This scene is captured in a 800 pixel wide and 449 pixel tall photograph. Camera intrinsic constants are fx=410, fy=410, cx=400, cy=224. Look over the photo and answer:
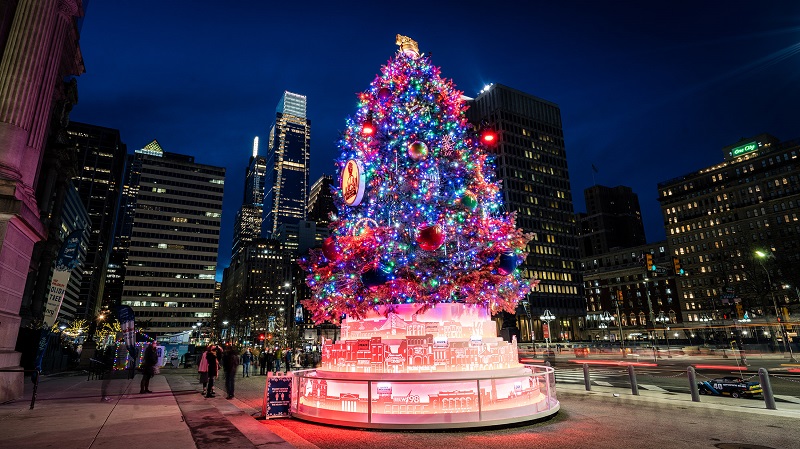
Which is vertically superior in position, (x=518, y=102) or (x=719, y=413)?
(x=518, y=102)

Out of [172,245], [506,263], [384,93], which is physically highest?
[172,245]

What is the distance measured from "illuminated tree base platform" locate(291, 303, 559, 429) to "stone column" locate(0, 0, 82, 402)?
924cm

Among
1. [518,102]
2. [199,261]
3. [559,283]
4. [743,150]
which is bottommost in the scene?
[559,283]

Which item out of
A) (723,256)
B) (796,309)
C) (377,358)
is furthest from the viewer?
(723,256)

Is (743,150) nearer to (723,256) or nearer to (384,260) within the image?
(723,256)

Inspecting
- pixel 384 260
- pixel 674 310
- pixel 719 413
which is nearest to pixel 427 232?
pixel 384 260

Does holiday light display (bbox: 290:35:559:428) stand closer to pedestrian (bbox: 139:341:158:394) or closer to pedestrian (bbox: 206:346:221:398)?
pedestrian (bbox: 206:346:221:398)

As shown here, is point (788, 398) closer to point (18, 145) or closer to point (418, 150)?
point (418, 150)

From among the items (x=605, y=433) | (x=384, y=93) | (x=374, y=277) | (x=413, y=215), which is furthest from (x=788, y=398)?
(x=384, y=93)

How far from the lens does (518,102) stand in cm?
12125

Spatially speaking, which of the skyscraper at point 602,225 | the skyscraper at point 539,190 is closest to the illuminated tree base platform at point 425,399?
the skyscraper at point 539,190

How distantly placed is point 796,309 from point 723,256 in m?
20.7

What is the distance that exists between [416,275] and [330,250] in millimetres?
3199

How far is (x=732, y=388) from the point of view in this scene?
13703 mm
